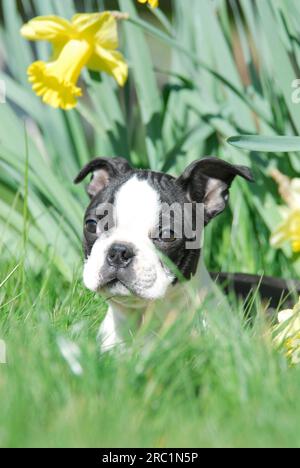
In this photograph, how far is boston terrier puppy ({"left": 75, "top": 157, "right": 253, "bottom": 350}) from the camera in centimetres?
231

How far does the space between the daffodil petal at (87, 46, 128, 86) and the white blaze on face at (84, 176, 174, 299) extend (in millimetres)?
493

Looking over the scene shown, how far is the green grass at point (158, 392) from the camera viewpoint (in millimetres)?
1701

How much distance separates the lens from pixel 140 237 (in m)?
2.36

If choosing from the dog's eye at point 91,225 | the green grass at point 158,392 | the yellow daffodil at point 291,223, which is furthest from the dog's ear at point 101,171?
the yellow daffodil at point 291,223

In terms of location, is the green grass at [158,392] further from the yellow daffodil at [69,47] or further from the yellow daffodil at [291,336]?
the yellow daffodil at [69,47]

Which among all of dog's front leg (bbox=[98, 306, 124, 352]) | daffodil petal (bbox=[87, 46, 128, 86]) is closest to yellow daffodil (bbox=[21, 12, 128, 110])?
daffodil petal (bbox=[87, 46, 128, 86])

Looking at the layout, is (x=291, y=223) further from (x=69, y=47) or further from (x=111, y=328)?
(x=69, y=47)

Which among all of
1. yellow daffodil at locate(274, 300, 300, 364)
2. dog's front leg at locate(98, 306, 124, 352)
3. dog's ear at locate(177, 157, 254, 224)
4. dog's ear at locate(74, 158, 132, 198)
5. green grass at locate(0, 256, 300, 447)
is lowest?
green grass at locate(0, 256, 300, 447)

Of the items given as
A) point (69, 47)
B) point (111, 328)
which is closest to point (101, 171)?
point (69, 47)

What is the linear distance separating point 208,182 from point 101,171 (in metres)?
0.32

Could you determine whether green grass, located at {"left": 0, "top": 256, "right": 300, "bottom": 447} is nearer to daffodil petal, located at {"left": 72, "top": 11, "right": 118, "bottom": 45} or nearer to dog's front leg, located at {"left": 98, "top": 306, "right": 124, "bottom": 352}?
dog's front leg, located at {"left": 98, "top": 306, "right": 124, "bottom": 352}
